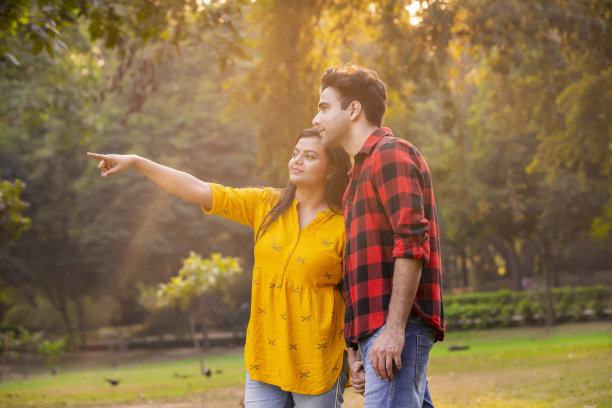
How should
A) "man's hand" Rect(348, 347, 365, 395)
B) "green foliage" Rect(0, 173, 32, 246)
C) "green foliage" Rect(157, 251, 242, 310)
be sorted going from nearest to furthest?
1. "man's hand" Rect(348, 347, 365, 395)
2. "green foliage" Rect(0, 173, 32, 246)
3. "green foliage" Rect(157, 251, 242, 310)

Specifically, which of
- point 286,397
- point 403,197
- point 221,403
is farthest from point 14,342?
point 403,197

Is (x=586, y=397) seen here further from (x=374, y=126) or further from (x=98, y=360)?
(x=98, y=360)

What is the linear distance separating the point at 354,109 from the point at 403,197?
0.56 meters

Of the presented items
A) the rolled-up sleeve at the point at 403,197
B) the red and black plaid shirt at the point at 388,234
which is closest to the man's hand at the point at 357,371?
the red and black plaid shirt at the point at 388,234

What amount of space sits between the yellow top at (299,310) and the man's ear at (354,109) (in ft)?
2.38

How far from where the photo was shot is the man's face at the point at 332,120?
2.93m

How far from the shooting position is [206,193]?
351 cm

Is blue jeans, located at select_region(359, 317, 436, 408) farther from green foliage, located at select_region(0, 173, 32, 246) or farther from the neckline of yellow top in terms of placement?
green foliage, located at select_region(0, 173, 32, 246)

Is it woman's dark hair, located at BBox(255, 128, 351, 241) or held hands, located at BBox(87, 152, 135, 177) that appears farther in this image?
woman's dark hair, located at BBox(255, 128, 351, 241)

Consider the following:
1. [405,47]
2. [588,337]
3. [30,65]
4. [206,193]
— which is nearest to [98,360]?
[30,65]

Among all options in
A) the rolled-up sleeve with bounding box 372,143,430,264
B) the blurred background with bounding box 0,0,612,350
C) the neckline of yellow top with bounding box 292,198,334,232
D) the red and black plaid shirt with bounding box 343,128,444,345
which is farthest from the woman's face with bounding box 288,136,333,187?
the blurred background with bounding box 0,0,612,350

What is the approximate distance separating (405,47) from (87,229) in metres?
19.7

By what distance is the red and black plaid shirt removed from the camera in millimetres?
2537

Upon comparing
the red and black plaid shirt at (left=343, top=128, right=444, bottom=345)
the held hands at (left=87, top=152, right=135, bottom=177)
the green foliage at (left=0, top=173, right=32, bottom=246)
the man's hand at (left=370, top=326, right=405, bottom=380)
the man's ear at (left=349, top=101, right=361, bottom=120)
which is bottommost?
the man's hand at (left=370, top=326, right=405, bottom=380)
